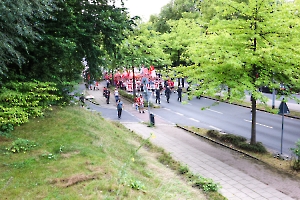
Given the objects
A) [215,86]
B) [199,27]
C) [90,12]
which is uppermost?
[199,27]

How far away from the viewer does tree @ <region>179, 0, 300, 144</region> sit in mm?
13047

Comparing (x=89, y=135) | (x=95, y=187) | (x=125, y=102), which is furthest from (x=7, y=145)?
(x=125, y=102)

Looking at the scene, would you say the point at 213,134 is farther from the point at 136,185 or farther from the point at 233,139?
the point at 136,185

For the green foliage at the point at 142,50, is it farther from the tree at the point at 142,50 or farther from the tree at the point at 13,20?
the tree at the point at 13,20

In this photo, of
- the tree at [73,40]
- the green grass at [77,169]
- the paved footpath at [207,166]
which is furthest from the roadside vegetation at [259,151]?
the tree at [73,40]

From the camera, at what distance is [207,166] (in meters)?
12.4

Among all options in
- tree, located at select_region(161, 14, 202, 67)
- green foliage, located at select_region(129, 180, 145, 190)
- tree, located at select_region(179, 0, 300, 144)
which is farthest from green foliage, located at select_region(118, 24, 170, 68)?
green foliage, located at select_region(129, 180, 145, 190)

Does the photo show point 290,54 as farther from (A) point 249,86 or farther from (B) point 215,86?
(B) point 215,86

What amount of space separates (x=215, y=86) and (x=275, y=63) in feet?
8.94

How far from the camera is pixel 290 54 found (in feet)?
40.9

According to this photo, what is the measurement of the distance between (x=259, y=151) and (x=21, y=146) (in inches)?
411

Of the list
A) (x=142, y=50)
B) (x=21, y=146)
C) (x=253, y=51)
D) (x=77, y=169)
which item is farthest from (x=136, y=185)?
(x=142, y=50)

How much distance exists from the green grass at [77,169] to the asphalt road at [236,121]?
671 centimetres

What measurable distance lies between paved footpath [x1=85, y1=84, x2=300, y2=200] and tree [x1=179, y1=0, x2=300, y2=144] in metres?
2.88
